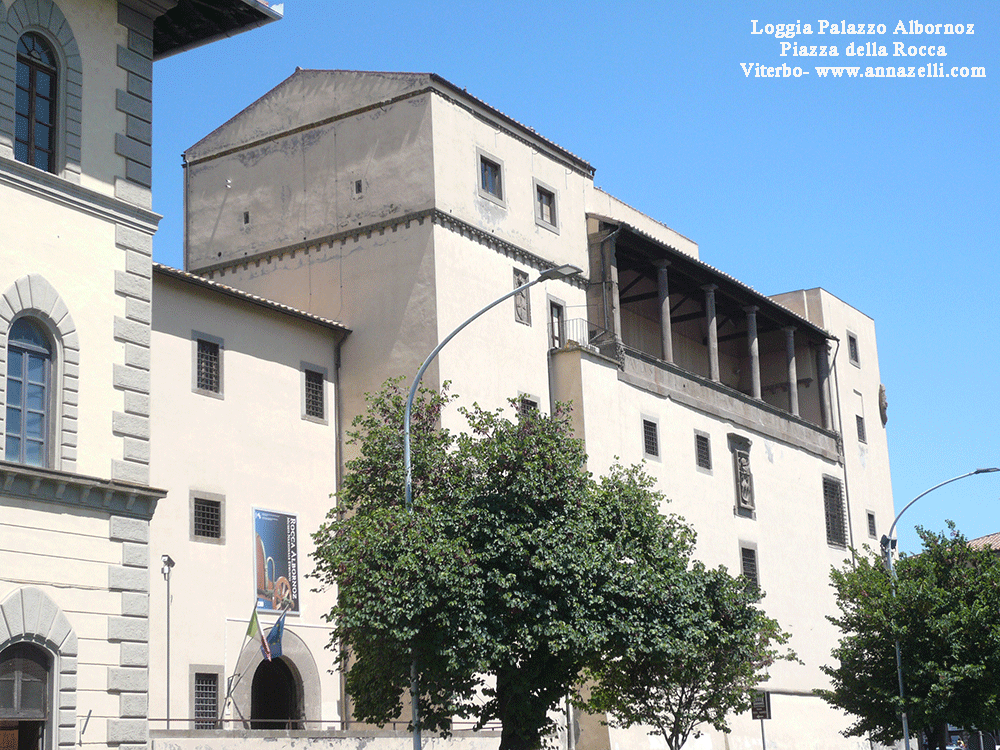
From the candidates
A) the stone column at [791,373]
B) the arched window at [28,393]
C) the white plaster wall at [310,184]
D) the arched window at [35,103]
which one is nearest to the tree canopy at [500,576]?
the arched window at [28,393]

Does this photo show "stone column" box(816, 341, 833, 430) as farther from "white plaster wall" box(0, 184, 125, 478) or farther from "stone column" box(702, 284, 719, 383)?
"white plaster wall" box(0, 184, 125, 478)

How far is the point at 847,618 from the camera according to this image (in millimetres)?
38312

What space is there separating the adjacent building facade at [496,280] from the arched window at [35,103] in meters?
13.0

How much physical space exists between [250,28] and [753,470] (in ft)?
92.8

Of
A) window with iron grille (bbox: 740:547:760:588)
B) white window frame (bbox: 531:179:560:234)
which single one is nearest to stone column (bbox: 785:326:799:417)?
window with iron grille (bbox: 740:547:760:588)

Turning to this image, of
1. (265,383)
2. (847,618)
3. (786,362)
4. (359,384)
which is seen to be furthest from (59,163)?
(786,362)

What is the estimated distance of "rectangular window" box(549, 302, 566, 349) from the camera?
39.0m

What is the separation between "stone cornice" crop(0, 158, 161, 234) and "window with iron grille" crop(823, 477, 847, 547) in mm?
36315

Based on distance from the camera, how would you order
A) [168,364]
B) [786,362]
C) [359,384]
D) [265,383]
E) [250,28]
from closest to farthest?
[250,28] → [168,364] → [265,383] → [359,384] → [786,362]

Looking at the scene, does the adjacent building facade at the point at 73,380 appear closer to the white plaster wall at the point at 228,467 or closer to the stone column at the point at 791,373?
the white plaster wall at the point at 228,467

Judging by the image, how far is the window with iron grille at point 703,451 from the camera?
1729 inches

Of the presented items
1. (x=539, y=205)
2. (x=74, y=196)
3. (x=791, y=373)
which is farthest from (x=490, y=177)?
(x=791, y=373)

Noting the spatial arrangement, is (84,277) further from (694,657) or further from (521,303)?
(521,303)

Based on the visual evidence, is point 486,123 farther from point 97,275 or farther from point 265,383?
point 97,275
